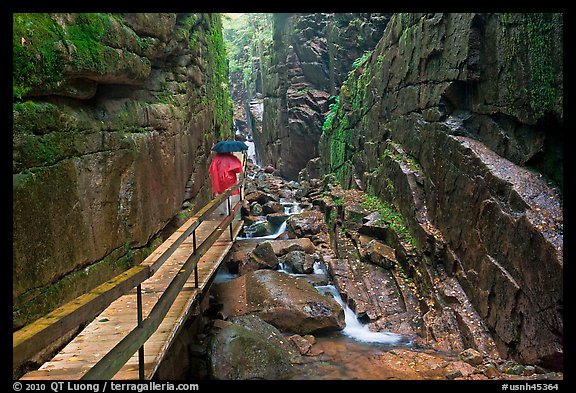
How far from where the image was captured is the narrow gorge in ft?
16.1

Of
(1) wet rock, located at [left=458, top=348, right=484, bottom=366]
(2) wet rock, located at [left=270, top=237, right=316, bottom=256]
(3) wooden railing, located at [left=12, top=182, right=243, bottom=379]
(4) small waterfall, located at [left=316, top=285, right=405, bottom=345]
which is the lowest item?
(4) small waterfall, located at [left=316, top=285, right=405, bottom=345]

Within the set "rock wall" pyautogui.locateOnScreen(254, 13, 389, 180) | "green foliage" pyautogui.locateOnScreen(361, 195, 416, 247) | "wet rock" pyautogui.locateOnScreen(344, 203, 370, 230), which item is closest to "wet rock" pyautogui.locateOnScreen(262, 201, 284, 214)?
"green foliage" pyautogui.locateOnScreen(361, 195, 416, 247)

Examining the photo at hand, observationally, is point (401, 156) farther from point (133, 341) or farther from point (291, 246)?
point (133, 341)

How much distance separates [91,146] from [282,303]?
4764 millimetres

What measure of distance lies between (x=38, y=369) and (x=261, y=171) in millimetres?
28719

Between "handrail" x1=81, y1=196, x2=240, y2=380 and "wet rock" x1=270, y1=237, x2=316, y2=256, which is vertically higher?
"handrail" x1=81, y1=196, x2=240, y2=380

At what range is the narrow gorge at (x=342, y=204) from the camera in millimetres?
4906

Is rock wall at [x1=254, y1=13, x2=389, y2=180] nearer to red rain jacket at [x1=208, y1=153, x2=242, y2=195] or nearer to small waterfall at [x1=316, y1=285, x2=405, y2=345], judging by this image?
red rain jacket at [x1=208, y1=153, x2=242, y2=195]


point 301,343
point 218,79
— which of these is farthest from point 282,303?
point 218,79

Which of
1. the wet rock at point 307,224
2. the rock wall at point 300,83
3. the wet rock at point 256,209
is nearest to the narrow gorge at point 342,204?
the wet rock at point 307,224

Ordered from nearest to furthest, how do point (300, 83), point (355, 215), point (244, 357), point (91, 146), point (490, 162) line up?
point (91, 146) < point (244, 357) < point (490, 162) < point (355, 215) < point (300, 83)

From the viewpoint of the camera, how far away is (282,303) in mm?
8344

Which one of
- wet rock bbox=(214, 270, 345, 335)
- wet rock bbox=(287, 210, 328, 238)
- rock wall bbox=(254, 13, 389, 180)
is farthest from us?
rock wall bbox=(254, 13, 389, 180)

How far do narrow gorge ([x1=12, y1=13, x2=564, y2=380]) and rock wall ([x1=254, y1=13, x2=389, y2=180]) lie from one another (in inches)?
585
